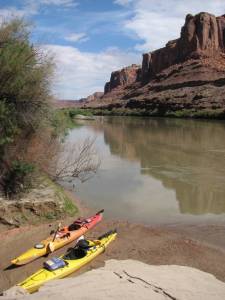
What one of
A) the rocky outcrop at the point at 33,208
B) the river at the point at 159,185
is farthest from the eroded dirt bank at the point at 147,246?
the river at the point at 159,185

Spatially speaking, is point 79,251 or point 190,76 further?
point 190,76

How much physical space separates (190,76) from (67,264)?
4190 inches

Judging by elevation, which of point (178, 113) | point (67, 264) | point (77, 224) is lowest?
point (67, 264)

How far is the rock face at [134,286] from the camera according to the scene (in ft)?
22.4

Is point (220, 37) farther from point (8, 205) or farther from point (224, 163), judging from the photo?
point (8, 205)

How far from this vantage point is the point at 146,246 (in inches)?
465

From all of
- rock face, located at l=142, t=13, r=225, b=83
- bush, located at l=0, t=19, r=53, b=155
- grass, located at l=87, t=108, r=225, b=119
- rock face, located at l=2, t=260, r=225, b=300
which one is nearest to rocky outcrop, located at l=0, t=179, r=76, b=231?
bush, located at l=0, t=19, r=53, b=155

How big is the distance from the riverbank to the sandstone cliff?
62.8 m

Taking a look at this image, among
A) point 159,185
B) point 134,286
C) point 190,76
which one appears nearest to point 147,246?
point 134,286

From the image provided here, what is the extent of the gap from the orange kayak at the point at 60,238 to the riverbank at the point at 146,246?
0.17 m

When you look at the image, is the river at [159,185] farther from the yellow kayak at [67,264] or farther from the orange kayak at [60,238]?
the yellow kayak at [67,264]

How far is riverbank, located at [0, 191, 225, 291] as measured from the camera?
34.3 feet

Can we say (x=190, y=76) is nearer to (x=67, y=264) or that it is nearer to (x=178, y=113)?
(x=178, y=113)

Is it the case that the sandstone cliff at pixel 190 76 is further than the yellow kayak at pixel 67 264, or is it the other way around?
the sandstone cliff at pixel 190 76
